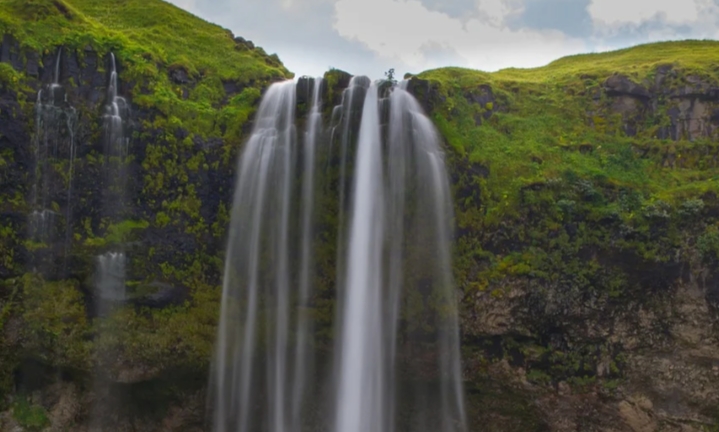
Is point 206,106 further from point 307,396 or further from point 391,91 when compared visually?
point 307,396

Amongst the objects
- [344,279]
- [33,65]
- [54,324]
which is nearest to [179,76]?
[33,65]

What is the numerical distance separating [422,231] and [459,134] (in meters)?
3.68

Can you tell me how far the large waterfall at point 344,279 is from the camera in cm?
1591

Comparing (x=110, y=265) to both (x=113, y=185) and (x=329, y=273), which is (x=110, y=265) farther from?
(x=329, y=273)

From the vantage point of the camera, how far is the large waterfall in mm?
15906

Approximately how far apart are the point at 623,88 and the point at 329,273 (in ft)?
37.3

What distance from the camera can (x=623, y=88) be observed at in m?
19.5

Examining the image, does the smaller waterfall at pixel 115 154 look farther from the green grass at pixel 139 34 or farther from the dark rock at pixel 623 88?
the dark rock at pixel 623 88

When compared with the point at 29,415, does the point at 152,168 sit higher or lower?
higher

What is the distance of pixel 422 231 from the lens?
16.4m

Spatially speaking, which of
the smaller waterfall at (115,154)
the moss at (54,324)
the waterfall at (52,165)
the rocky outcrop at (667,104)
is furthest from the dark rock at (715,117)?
the moss at (54,324)

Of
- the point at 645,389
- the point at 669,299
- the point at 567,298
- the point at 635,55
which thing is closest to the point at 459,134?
the point at 567,298

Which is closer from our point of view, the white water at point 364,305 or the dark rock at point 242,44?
the white water at point 364,305

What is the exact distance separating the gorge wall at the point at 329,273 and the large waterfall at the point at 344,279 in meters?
0.50
